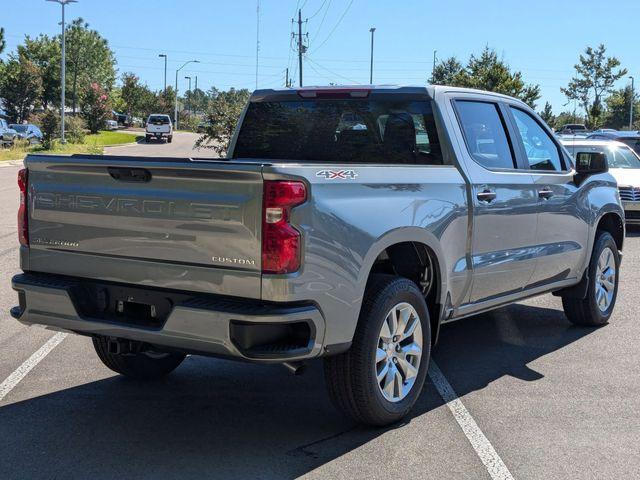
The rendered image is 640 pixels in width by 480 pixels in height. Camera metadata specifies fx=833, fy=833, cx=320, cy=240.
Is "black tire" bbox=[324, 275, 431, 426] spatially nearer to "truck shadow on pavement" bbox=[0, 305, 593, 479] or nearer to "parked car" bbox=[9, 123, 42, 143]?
"truck shadow on pavement" bbox=[0, 305, 593, 479]

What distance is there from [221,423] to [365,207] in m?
1.55

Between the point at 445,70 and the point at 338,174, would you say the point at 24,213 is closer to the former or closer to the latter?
the point at 338,174

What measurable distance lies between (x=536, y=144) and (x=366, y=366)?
9.82ft

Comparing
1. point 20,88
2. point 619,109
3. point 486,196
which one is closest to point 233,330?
point 486,196

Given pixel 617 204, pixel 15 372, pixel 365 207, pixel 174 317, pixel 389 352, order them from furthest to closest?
1. pixel 617 204
2. pixel 15 372
3. pixel 389 352
4. pixel 365 207
5. pixel 174 317

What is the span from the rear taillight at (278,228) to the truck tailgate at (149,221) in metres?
0.04

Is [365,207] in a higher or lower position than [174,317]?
higher

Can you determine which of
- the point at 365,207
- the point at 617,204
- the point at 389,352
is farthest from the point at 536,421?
the point at 617,204

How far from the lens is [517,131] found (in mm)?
6355

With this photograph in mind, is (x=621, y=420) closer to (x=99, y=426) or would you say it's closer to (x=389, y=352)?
(x=389, y=352)

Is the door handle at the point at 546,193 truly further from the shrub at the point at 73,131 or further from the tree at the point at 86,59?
the tree at the point at 86,59

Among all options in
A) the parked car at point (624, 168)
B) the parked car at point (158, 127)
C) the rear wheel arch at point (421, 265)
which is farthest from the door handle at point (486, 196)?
the parked car at point (158, 127)

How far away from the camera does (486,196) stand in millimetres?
5586

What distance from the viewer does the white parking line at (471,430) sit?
13.9 ft
